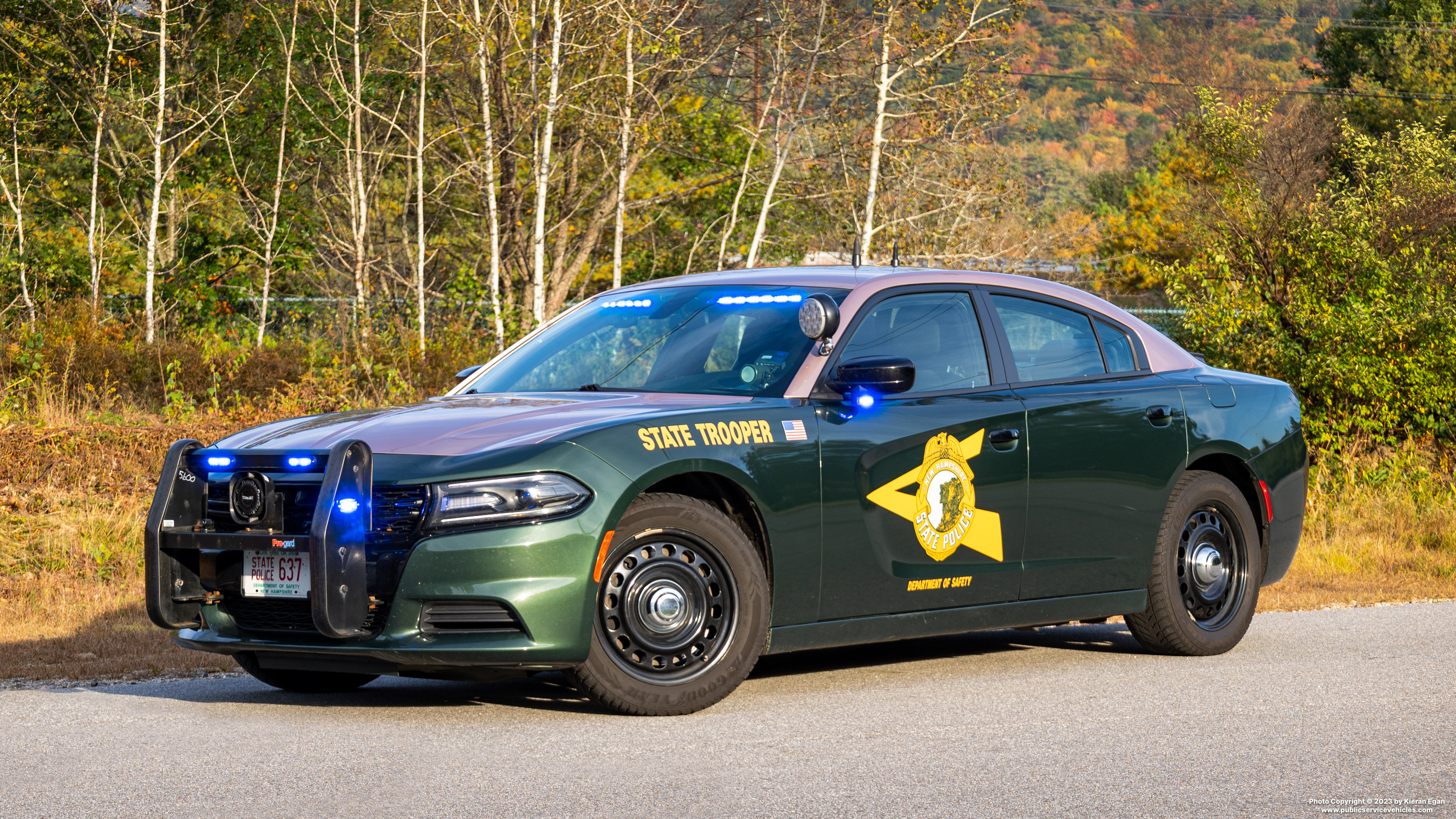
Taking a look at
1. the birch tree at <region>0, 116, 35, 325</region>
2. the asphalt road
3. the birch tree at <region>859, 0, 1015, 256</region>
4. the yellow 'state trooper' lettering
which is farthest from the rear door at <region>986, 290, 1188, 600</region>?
the birch tree at <region>859, 0, 1015, 256</region>

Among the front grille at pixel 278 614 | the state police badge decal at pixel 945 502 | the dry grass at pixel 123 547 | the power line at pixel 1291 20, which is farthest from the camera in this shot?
the power line at pixel 1291 20

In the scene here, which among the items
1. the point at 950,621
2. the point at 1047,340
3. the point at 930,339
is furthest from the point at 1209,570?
the point at 930,339

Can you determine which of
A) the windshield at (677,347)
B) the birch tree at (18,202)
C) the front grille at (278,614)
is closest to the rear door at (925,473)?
the windshield at (677,347)

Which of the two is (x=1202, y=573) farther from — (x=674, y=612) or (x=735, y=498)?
(x=674, y=612)

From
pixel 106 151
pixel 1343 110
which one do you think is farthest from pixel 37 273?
pixel 1343 110

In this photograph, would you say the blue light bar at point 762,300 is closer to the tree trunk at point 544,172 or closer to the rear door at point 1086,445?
the rear door at point 1086,445

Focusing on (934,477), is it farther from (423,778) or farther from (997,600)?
(423,778)

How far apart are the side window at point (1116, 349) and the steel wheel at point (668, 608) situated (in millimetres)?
2624

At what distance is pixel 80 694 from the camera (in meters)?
6.90

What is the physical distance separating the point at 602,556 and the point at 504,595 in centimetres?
37

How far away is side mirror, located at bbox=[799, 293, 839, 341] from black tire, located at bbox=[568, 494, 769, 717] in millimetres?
964

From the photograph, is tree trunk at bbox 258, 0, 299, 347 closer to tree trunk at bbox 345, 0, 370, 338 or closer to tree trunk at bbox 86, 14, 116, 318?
tree trunk at bbox 345, 0, 370, 338

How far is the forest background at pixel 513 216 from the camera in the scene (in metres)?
15.3

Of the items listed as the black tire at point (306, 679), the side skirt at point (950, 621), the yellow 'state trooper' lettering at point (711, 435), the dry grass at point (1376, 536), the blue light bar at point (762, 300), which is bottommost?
the dry grass at point (1376, 536)
